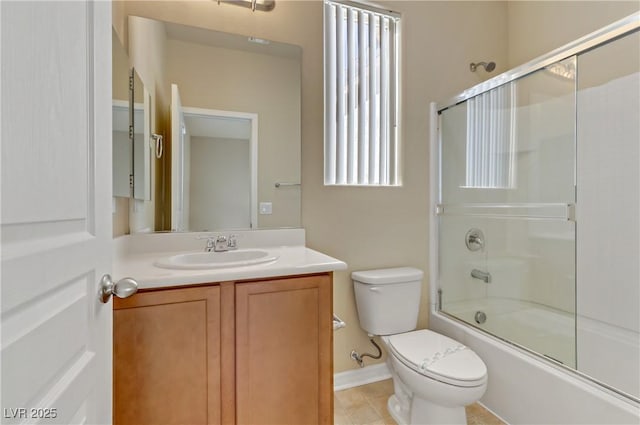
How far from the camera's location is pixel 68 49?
55 centimetres

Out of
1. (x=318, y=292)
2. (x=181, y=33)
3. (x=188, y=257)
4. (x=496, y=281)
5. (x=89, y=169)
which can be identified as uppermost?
(x=181, y=33)

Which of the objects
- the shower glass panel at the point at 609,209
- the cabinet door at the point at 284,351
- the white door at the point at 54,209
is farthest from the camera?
the shower glass panel at the point at 609,209

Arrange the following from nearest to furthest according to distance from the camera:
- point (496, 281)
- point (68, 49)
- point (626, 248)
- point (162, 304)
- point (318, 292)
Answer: point (68, 49) < point (162, 304) < point (318, 292) < point (626, 248) < point (496, 281)

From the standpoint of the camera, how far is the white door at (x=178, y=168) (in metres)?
1.59

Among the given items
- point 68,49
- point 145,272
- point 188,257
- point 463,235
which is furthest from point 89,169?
point 463,235

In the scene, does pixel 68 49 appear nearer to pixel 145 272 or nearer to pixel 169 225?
pixel 145 272

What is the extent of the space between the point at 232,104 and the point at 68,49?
117cm

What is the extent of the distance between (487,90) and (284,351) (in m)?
1.90

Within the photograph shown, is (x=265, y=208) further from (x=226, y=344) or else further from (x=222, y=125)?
(x=226, y=344)

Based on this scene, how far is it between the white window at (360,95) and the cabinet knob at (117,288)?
133cm

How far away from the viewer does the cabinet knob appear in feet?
2.22

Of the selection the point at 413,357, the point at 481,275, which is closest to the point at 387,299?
the point at 413,357

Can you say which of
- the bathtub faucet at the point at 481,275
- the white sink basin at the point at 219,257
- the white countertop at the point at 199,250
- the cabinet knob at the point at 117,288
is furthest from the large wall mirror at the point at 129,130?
the bathtub faucet at the point at 481,275

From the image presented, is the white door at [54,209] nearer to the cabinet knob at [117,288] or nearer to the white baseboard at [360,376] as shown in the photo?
the cabinet knob at [117,288]
